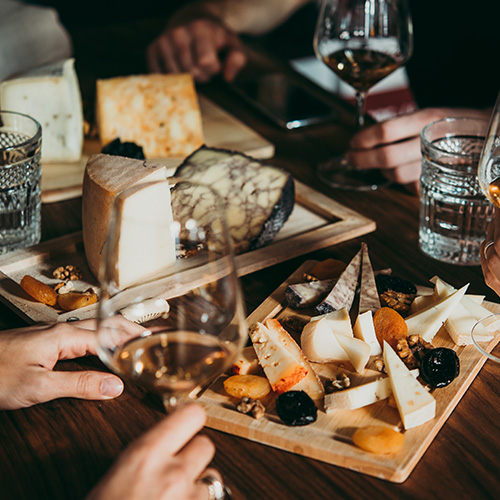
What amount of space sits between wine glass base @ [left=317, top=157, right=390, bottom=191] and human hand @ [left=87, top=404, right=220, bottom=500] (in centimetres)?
83

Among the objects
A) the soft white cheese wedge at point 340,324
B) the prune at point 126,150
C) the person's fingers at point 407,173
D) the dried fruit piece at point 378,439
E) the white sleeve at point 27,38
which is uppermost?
the white sleeve at point 27,38

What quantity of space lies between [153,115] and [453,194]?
70 centimetres

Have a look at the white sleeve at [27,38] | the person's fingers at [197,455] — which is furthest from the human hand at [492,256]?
the white sleeve at [27,38]

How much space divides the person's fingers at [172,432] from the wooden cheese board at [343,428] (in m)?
0.15

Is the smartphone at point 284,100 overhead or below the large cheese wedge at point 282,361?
overhead

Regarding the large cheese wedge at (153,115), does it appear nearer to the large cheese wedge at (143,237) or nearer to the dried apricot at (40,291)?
the dried apricot at (40,291)

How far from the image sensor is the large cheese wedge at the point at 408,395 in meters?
0.75

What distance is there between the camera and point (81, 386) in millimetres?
807

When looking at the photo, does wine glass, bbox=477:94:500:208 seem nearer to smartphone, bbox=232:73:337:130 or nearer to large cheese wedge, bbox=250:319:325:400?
large cheese wedge, bbox=250:319:325:400

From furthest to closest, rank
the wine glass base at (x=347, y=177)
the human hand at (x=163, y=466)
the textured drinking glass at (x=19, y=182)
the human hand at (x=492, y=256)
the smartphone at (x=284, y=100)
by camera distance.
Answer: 1. the smartphone at (x=284, y=100)
2. the wine glass base at (x=347, y=177)
3. the textured drinking glass at (x=19, y=182)
4. the human hand at (x=492, y=256)
5. the human hand at (x=163, y=466)

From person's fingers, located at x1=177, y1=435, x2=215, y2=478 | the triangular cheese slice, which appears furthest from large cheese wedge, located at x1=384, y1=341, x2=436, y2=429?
person's fingers, located at x1=177, y1=435, x2=215, y2=478

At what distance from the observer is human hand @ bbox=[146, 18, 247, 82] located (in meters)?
1.88

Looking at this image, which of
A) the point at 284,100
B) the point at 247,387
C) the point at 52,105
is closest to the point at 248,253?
the point at 247,387

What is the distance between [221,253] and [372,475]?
0.95 feet
